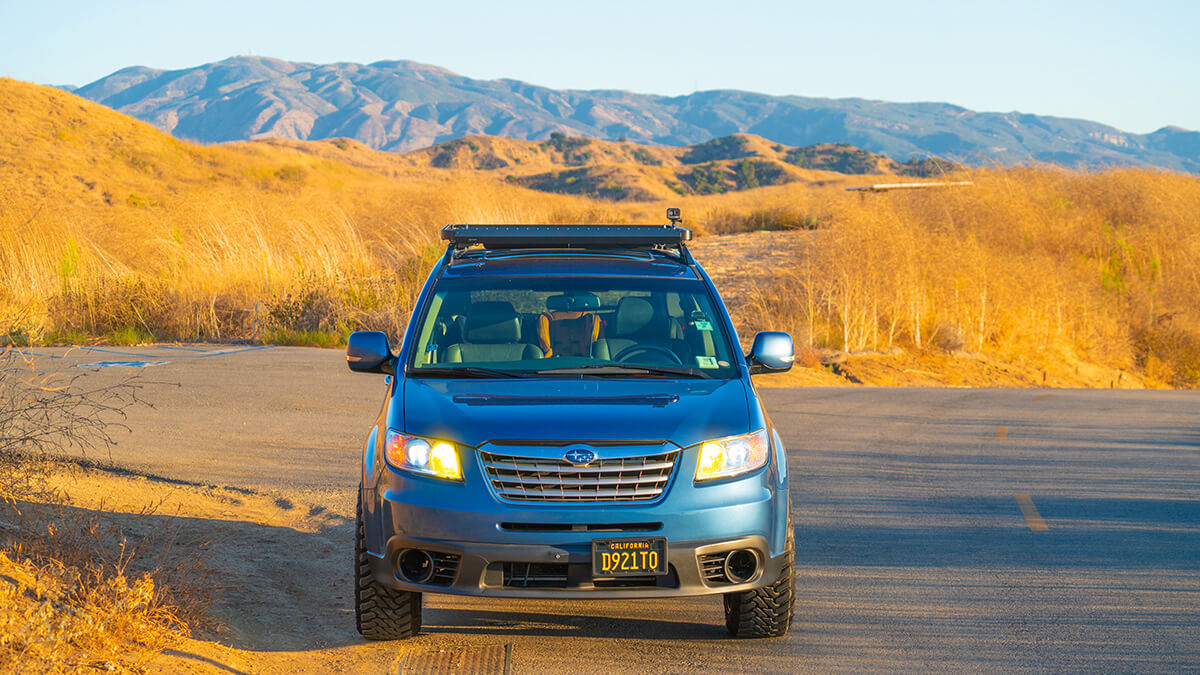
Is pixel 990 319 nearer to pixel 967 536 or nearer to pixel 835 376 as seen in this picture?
pixel 835 376

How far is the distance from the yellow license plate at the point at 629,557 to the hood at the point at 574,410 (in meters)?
0.42

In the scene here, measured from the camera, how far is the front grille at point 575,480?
16.1ft

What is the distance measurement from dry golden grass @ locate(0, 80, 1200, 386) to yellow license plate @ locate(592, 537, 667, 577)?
996cm

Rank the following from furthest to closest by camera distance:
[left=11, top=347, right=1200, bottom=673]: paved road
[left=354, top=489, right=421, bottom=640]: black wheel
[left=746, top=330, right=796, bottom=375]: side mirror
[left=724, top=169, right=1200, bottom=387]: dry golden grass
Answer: [left=724, top=169, right=1200, bottom=387]: dry golden grass, [left=746, top=330, right=796, bottom=375]: side mirror, [left=11, top=347, right=1200, bottom=673]: paved road, [left=354, top=489, right=421, bottom=640]: black wheel

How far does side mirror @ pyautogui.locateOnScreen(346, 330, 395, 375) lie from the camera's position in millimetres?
5953

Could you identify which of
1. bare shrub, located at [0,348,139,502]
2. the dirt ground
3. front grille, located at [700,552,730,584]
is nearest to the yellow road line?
front grille, located at [700,552,730,584]

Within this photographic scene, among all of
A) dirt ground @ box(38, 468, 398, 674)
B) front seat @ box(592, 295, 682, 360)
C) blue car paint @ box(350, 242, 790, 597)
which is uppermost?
front seat @ box(592, 295, 682, 360)

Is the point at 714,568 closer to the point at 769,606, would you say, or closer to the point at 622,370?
the point at 769,606

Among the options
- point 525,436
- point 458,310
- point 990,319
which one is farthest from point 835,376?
point 525,436

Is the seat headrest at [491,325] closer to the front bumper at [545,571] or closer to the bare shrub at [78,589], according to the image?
the front bumper at [545,571]

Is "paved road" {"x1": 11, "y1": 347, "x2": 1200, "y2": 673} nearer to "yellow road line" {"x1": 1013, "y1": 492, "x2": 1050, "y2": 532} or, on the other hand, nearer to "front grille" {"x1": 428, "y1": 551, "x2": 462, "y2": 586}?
"yellow road line" {"x1": 1013, "y1": 492, "x2": 1050, "y2": 532}

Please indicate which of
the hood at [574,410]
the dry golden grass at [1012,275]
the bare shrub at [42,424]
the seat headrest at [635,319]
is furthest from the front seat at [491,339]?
the dry golden grass at [1012,275]

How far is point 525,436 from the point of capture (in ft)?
16.2

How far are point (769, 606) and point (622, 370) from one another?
4.23ft
